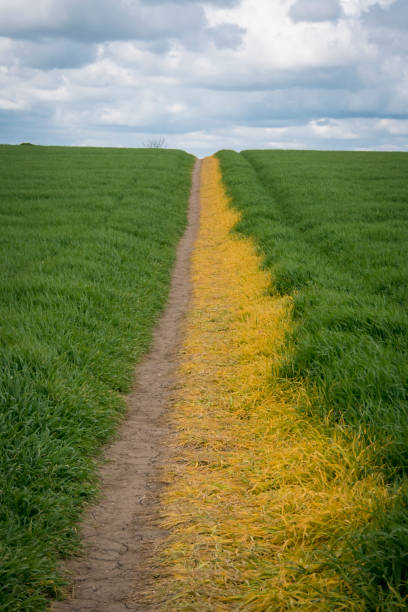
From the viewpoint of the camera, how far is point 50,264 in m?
8.41

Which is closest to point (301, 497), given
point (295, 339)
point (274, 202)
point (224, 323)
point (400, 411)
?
point (400, 411)

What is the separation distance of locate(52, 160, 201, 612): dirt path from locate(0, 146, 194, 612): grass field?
0.51 feet

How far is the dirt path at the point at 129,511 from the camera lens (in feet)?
9.12

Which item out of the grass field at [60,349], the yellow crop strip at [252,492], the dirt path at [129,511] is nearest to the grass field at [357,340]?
the yellow crop strip at [252,492]

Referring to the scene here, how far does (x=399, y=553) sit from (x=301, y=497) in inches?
36.6

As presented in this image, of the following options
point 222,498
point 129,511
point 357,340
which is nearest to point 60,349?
point 129,511

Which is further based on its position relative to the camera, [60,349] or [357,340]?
[60,349]

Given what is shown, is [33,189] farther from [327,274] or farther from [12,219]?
[327,274]

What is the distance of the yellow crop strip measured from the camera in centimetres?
265

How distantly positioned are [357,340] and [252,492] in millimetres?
2319

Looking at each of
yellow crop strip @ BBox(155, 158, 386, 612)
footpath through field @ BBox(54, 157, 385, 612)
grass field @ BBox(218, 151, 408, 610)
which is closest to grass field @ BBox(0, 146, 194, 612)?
footpath through field @ BBox(54, 157, 385, 612)

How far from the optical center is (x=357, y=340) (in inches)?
200

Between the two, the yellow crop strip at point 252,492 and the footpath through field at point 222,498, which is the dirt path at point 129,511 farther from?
the yellow crop strip at point 252,492

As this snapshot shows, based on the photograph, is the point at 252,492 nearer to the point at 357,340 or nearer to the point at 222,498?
the point at 222,498
